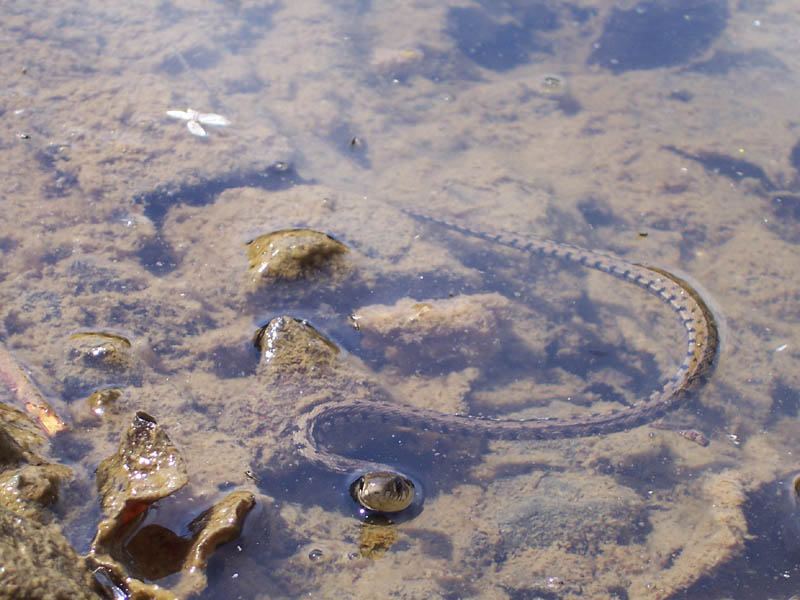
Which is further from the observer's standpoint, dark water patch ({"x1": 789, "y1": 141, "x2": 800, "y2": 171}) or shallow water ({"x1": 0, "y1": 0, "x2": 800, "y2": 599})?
dark water patch ({"x1": 789, "y1": 141, "x2": 800, "y2": 171})

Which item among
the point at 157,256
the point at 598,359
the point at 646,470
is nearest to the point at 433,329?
the point at 598,359

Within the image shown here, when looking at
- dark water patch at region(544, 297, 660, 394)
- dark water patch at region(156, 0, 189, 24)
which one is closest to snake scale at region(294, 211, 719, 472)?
dark water patch at region(544, 297, 660, 394)

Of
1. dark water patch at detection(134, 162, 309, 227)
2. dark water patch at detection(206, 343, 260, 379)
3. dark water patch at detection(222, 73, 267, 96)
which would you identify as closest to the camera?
dark water patch at detection(206, 343, 260, 379)

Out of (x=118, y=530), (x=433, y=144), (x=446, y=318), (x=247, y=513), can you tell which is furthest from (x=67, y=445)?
(x=433, y=144)

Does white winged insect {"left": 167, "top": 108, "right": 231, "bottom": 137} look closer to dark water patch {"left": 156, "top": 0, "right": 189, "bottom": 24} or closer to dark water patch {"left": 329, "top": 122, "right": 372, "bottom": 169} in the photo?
dark water patch {"left": 329, "top": 122, "right": 372, "bottom": 169}

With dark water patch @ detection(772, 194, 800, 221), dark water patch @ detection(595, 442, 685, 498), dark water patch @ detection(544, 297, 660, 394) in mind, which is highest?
dark water patch @ detection(772, 194, 800, 221)

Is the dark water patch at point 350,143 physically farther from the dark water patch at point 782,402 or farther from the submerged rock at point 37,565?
the submerged rock at point 37,565

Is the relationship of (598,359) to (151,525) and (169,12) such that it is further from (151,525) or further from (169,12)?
(169,12)

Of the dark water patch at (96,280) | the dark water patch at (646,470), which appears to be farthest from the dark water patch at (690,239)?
the dark water patch at (96,280)
